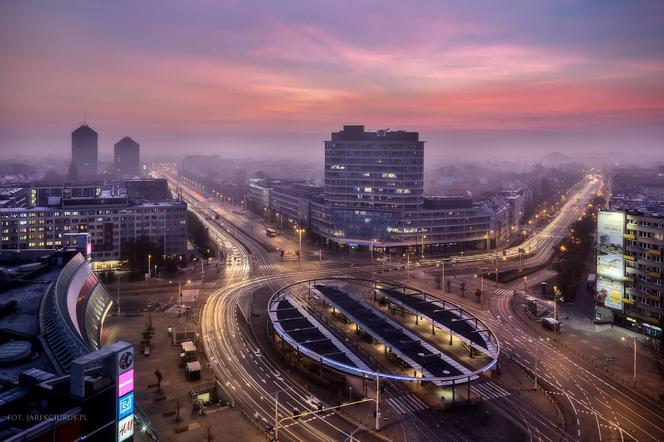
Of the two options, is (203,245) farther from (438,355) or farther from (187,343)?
(438,355)

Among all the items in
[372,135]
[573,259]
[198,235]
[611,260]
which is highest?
[372,135]

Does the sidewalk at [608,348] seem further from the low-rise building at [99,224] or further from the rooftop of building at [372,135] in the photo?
the low-rise building at [99,224]

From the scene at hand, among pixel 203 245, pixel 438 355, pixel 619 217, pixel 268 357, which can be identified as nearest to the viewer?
pixel 438 355

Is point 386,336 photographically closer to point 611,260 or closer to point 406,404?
point 406,404

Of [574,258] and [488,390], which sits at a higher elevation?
[574,258]

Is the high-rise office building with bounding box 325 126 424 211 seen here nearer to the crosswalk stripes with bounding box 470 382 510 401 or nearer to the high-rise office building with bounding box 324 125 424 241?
the high-rise office building with bounding box 324 125 424 241

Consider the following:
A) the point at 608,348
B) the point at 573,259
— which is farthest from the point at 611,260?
the point at 573,259

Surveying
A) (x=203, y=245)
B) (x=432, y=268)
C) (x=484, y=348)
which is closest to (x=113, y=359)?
(x=484, y=348)
